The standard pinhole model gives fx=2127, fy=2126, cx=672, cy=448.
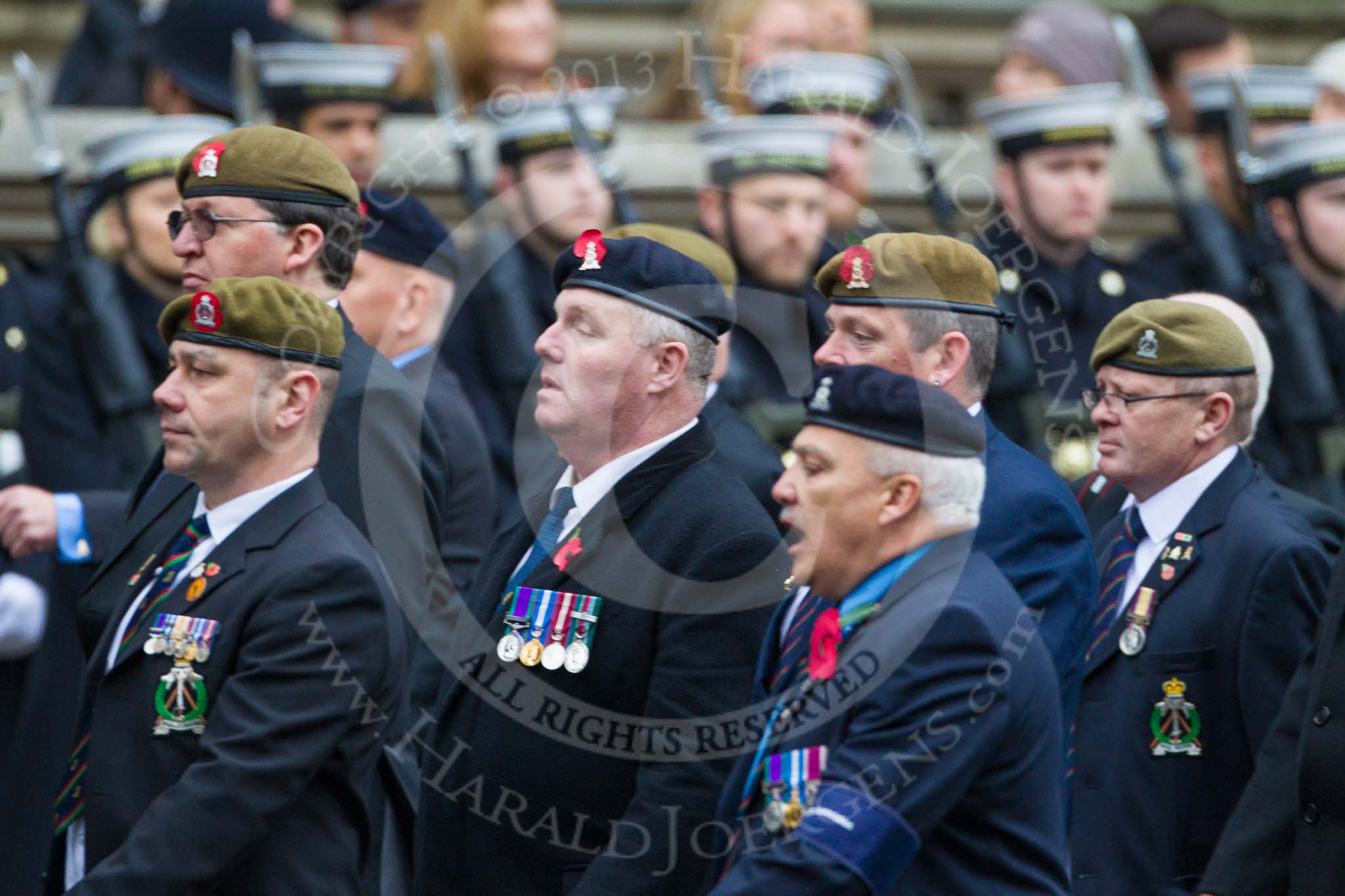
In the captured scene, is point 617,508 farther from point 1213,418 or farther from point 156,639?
point 1213,418

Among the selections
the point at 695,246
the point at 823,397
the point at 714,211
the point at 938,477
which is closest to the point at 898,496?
the point at 938,477

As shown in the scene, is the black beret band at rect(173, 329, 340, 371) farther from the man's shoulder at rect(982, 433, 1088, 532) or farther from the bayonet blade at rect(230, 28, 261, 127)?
the bayonet blade at rect(230, 28, 261, 127)

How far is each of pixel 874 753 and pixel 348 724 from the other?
117 cm

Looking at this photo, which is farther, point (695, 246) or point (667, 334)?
point (695, 246)

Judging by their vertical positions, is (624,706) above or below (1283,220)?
below

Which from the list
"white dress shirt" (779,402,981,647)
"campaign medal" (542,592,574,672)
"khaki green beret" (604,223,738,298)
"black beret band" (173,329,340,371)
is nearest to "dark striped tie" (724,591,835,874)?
"white dress shirt" (779,402,981,647)

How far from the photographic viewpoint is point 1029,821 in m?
3.61

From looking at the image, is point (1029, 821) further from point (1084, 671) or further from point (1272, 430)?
point (1272, 430)

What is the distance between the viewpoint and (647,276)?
4402mm

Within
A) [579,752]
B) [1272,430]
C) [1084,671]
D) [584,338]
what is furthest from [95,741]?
[1272,430]

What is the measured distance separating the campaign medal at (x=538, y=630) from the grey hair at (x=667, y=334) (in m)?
0.55

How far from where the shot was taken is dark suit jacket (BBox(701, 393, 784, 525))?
18.4 feet

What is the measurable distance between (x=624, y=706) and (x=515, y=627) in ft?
0.96

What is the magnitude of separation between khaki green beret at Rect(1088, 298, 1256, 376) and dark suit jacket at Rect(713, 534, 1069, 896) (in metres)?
1.51
